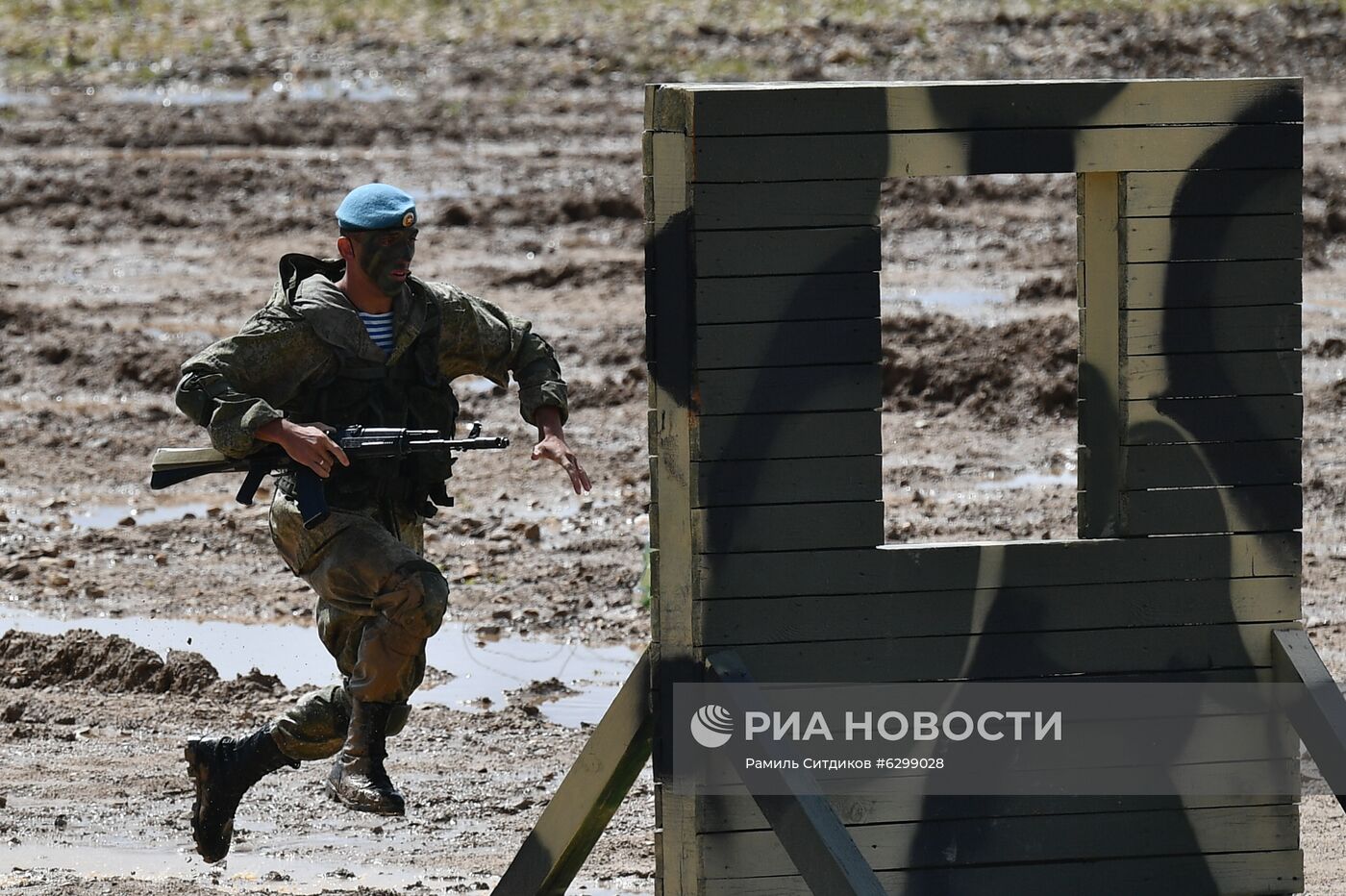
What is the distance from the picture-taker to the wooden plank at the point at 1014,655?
519 centimetres

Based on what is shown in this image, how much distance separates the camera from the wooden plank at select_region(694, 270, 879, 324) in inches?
198

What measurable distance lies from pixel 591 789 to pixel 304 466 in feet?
3.60

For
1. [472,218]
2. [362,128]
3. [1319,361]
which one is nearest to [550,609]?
[1319,361]

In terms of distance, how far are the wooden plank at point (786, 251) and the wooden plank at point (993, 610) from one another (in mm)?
806

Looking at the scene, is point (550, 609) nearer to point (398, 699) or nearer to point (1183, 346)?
point (398, 699)

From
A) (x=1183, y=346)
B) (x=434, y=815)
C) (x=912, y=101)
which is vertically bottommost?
(x=434, y=815)

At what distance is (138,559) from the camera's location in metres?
9.70

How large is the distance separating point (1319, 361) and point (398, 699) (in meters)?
9.09

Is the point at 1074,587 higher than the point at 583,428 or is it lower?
higher

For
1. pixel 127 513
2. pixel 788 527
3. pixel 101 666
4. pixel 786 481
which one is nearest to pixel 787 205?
pixel 786 481

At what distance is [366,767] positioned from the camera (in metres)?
5.44

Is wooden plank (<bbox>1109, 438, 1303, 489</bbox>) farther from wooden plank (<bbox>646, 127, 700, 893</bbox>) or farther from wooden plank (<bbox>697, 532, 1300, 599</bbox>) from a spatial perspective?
wooden plank (<bbox>646, 127, 700, 893</bbox>)

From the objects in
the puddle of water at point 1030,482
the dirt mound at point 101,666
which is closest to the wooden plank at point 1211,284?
the dirt mound at point 101,666

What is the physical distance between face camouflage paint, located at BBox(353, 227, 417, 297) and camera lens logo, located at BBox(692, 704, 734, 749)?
4.48 ft
